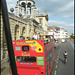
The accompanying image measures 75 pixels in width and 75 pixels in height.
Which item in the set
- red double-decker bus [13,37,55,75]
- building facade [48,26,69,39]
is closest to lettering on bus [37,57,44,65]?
red double-decker bus [13,37,55,75]

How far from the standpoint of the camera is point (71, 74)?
27.5ft

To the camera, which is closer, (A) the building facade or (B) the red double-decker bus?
(B) the red double-decker bus

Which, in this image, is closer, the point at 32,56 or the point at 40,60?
the point at 40,60

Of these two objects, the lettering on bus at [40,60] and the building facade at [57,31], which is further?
the building facade at [57,31]

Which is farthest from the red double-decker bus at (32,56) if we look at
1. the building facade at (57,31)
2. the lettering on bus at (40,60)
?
the building facade at (57,31)

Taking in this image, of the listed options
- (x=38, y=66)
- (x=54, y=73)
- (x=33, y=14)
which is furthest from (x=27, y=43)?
(x=33, y=14)

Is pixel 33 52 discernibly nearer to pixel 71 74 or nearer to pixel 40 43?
pixel 40 43

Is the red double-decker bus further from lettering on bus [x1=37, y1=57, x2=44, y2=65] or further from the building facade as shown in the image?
the building facade

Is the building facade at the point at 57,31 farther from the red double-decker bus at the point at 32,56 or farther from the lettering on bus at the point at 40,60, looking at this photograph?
the lettering on bus at the point at 40,60

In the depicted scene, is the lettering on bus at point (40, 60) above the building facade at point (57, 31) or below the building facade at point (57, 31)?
below

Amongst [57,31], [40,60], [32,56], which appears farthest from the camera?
[57,31]

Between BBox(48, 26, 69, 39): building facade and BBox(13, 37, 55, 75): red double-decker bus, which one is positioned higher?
BBox(48, 26, 69, 39): building facade

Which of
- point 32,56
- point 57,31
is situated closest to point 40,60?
point 32,56

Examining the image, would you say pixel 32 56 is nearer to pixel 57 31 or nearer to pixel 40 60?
pixel 40 60
